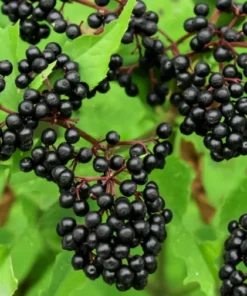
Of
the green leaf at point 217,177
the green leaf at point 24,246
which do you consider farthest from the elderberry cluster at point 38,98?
the green leaf at point 217,177

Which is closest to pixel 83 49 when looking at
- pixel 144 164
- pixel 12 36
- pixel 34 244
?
pixel 12 36

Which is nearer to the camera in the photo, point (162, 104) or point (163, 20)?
point (162, 104)

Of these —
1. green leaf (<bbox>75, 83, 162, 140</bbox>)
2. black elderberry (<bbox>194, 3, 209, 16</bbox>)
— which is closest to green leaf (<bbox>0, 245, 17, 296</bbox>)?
green leaf (<bbox>75, 83, 162, 140</bbox>)

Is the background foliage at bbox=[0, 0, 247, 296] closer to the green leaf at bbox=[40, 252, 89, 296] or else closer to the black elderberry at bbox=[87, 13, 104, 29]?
the green leaf at bbox=[40, 252, 89, 296]

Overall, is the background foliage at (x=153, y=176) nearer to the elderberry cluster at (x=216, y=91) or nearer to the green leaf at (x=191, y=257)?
the green leaf at (x=191, y=257)

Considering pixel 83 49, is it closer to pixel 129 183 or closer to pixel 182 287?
pixel 129 183

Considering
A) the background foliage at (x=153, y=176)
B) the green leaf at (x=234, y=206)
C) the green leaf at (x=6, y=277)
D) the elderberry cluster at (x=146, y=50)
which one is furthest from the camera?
the green leaf at (x=234, y=206)
